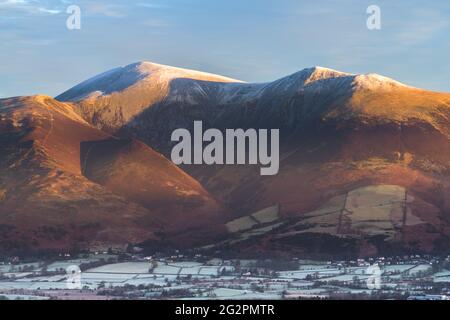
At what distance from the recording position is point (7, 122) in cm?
14875

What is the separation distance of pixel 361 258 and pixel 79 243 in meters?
35.8

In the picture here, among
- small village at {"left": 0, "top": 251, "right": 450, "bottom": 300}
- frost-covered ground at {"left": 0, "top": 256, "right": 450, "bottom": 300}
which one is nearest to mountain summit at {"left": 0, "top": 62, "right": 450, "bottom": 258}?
small village at {"left": 0, "top": 251, "right": 450, "bottom": 300}

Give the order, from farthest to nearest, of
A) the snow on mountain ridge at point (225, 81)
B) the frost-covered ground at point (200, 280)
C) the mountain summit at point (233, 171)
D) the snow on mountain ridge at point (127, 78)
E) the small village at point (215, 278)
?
the snow on mountain ridge at point (127, 78), the snow on mountain ridge at point (225, 81), the mountain summit at point (233, 171), the frost-covered ground at point (200, 280), the small village at point (215, 278)

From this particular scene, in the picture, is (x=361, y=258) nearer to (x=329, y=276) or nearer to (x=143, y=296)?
(x=329, y=276)

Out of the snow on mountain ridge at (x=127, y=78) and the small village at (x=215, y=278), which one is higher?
the snow on mountain ridge at (x=127, y=78)

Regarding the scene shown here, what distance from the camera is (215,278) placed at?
109125mm

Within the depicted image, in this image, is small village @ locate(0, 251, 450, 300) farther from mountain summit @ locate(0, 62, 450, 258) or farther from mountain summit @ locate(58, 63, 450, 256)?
mountain summit @ locate(58, 63, 450, 256)

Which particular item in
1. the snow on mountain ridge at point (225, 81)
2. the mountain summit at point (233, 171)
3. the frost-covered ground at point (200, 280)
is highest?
the snow on mountain ridge at point (225, 81)

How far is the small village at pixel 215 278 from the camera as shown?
93.4 m

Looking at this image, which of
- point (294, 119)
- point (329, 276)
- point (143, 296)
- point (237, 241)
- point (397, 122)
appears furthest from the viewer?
point (294, 119)

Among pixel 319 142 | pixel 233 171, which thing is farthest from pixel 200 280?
pixel 319 142

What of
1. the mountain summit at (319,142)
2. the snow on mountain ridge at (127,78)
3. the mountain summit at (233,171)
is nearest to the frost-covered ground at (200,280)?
the mountain summit at (233,171)

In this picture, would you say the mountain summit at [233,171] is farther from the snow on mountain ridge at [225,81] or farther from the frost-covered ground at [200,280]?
the frost-covered ground at [200,280]
